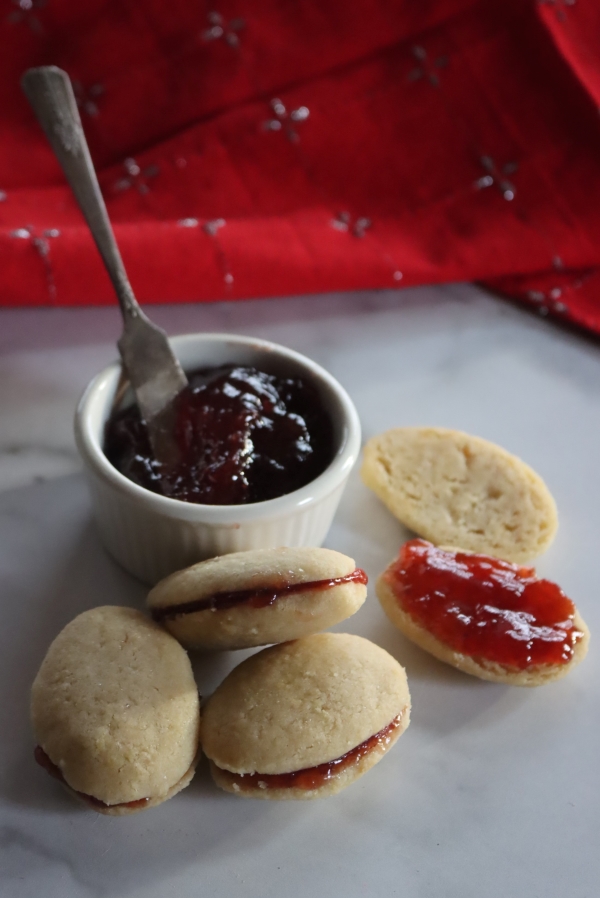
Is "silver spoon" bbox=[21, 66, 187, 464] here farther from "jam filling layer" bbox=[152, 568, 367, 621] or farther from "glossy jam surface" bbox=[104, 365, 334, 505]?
"jam filling layer" bbox=[152, 568, 367, 621]

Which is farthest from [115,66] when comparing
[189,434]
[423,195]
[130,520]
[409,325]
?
[130,520]

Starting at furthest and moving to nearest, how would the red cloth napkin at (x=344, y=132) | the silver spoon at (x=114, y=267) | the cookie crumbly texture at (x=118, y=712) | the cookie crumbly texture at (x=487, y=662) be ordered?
1. the red cloth napkin at (x=344, y=132)
2. the silver spoon at (x=114, y=267)
3. the cookie crumbly texture at (x=487, y=662)
4. the cookie crumbly texture at (x=118, y=712)

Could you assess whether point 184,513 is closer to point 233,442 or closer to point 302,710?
point 233,442

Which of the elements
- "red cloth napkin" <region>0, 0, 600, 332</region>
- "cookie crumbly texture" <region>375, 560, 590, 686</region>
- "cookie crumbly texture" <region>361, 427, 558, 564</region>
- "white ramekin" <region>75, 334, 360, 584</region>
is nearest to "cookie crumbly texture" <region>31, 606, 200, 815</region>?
"white ramekin" <region>75, 334, 360, 584</region>

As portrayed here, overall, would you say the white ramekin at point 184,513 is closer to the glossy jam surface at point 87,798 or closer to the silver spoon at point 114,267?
the silver spoon at point 114,267

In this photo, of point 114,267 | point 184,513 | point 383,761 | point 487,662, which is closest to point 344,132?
point 114,267

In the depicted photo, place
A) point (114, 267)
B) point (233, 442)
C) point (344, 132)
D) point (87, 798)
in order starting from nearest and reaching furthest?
point (87, 798)
point (233, 442)
point (114, 267)
point (344, 132)

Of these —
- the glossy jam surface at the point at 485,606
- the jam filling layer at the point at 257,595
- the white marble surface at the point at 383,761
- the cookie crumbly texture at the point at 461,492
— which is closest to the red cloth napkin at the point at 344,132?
the white marble surface at the point at 383,761
